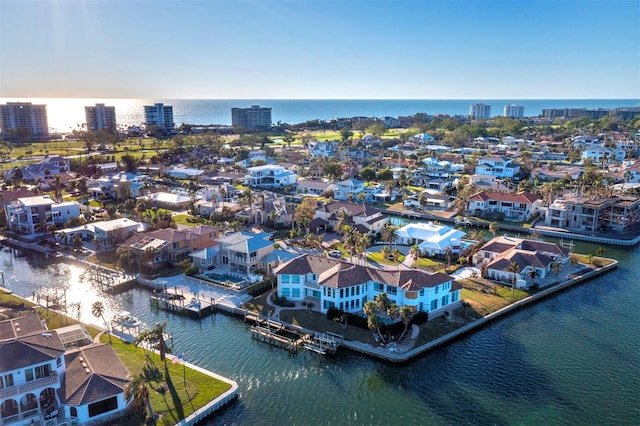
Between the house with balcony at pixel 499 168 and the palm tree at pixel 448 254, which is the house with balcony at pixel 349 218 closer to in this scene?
the palm tree at pixel 448 254

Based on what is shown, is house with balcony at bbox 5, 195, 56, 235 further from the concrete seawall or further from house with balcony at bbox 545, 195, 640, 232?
house with balcony at bbox 545, 195, 640, 232

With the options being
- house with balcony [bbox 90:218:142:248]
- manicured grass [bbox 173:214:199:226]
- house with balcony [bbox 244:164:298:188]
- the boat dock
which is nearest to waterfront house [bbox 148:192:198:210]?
manicured grass [bbox 173:214:199:226]

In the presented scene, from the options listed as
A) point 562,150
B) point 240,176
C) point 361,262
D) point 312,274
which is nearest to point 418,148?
point 562,150

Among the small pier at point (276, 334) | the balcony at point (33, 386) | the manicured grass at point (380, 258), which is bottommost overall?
the small pier at point (276, 334)

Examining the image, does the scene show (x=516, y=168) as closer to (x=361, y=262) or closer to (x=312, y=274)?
(x=361, y=262)

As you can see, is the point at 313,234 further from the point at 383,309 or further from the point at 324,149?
the point at 324,149

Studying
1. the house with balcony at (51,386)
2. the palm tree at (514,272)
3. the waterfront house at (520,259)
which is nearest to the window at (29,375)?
→ the house with balcony at (51,386)
